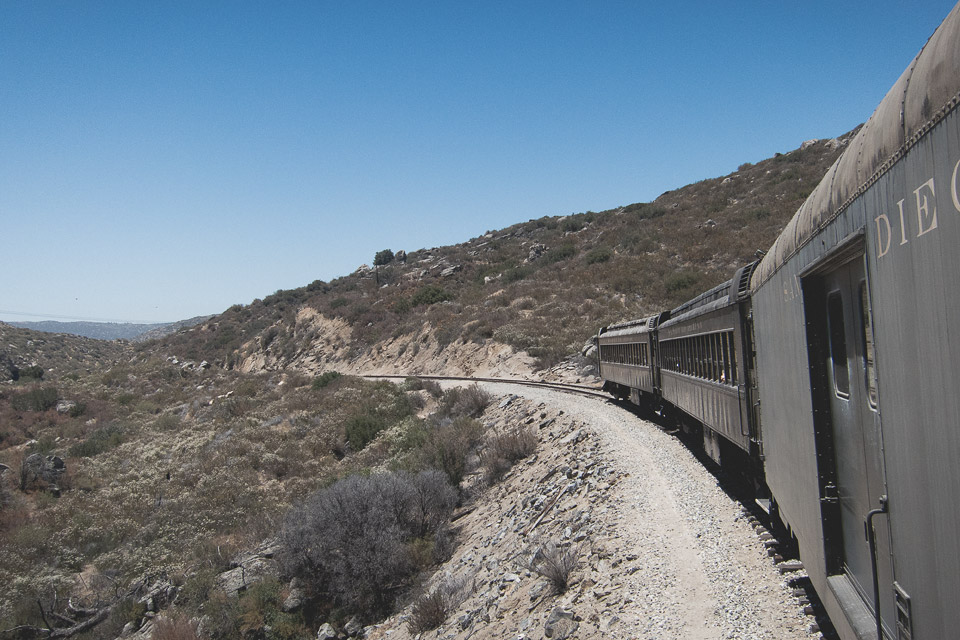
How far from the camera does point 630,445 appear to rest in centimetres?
1339

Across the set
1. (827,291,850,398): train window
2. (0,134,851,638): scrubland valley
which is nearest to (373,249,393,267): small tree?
(0,134,851,638): scrubland valley

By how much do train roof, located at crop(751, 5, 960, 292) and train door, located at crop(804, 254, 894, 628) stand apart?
41 centimetres

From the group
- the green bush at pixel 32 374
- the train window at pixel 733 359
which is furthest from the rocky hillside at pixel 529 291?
the train window at pixel 733 359

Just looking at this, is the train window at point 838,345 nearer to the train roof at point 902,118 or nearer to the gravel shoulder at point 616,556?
the train roof at point 902,118

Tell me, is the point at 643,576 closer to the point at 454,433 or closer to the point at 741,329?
the point at 741,329

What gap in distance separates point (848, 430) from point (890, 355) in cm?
128

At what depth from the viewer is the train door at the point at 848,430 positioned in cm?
320

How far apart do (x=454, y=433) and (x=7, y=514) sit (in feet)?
42.6

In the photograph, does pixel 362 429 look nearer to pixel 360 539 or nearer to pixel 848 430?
pixel 360 539

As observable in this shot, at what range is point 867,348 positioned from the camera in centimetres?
324

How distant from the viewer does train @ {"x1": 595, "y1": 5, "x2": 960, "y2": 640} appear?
2.15 m

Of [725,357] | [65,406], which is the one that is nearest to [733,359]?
[725,357]

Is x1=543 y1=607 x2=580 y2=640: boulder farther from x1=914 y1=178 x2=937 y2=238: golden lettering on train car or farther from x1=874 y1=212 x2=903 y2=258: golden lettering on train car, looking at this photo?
x1=914 y1=178 x2=937 y2=238: golden lettering on train car

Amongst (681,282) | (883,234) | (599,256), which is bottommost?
(883,234)
